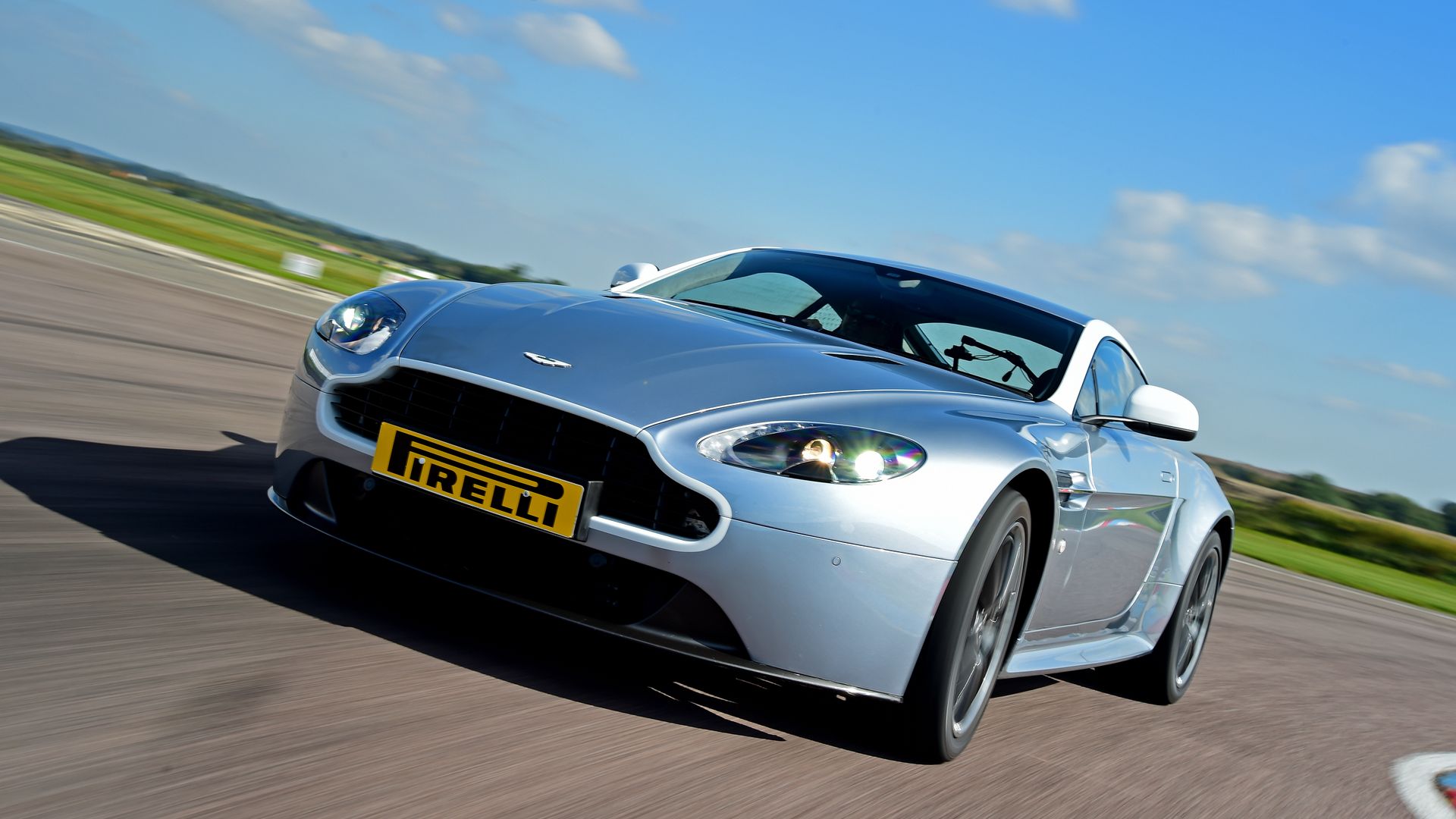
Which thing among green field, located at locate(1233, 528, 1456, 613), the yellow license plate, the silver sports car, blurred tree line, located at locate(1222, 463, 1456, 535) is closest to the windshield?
the silver sports car

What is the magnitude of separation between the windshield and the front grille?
141 cm

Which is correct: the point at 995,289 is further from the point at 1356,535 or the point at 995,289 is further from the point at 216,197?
the point at 216,197

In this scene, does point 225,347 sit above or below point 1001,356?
below

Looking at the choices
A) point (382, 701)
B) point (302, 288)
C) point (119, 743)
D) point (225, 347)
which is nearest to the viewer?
point (119, 743)

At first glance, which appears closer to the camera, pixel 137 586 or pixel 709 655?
pixel 709 655

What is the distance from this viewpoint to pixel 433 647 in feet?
10.5

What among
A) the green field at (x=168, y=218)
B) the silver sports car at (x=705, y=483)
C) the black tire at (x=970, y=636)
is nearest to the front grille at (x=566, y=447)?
the silver sports car at (x=705, y=483)

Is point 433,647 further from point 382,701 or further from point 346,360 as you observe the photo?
point 346,360

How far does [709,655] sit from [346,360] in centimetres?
118

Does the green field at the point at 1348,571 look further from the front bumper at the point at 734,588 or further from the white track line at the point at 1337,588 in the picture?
the front bumper at the point at 734,588

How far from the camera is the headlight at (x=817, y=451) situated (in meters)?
2.91

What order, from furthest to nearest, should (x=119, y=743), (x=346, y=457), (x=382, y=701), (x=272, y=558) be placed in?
(x=272, y=558), (x=346, y=457), (x=382, y=701), (x=119, y=743)

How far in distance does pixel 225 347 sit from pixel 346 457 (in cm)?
718

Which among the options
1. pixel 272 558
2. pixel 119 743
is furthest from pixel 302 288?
pixel 119 743
